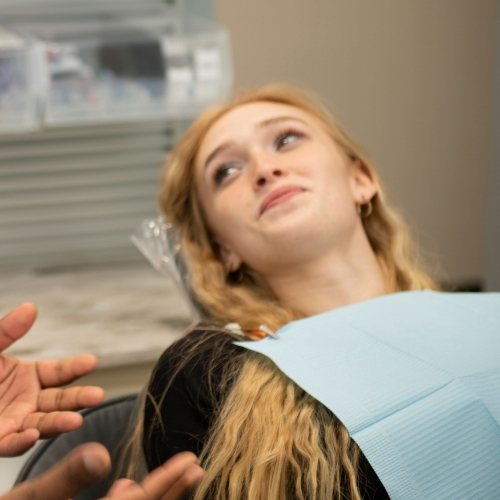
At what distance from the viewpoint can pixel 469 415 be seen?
1290 mm

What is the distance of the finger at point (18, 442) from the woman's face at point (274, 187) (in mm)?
676

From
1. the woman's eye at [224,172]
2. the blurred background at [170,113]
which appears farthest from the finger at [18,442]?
the blurred background at [170,113]

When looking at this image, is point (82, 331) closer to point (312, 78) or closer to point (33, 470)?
point (33, 470)

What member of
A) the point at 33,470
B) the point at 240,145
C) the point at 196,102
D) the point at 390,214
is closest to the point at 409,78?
the point at 196,102

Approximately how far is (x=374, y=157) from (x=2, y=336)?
1.68m

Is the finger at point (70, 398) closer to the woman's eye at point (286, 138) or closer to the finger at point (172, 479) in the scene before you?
the finger at point (172, 479)

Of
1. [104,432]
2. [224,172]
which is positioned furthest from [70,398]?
[224,172]

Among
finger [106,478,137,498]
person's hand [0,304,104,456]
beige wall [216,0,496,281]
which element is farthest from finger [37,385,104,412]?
beige wall [216,0,496,281]

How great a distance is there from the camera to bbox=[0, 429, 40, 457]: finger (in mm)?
1011

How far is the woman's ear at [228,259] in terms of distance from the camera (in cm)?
174

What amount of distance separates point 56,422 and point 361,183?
0.94 m

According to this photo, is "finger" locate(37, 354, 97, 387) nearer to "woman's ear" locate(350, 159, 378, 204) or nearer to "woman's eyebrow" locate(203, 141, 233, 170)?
"woman's eyebrow" locate(203, 141, 233, 170)

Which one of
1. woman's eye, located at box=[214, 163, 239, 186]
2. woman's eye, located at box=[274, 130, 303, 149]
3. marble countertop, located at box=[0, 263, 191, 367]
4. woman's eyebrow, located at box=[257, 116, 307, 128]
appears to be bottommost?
marble countertop, located at box=[0, 263, 191, 367]

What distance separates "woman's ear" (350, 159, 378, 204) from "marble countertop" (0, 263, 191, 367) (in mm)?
436
